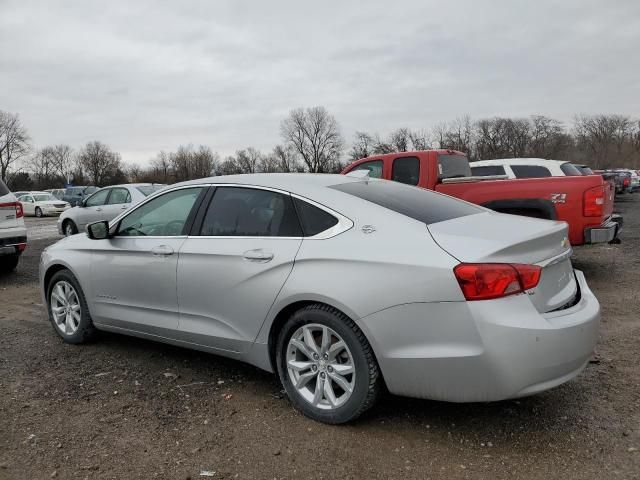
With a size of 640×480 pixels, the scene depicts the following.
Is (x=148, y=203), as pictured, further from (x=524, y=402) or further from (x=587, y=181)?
(x=587, y=181)

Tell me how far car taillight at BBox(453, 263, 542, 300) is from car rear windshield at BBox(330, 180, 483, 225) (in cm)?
51

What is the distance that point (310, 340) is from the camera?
3.21m

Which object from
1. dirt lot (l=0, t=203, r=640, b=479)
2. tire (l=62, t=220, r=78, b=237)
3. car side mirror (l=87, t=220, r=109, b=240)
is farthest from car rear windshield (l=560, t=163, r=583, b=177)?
tire (l=62, t=220, r=78, b=237)

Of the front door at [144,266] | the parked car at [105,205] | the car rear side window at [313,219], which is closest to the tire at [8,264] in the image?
the parked car at [105,205]

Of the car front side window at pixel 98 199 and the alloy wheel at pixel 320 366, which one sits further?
the car front side window at pixel 98 199

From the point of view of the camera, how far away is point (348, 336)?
3.01m

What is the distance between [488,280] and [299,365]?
1.27 metres

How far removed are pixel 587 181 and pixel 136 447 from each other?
6031mm

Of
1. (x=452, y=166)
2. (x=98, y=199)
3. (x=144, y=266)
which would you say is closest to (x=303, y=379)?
(x=144, y=266)

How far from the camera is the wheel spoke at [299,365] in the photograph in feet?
10.7

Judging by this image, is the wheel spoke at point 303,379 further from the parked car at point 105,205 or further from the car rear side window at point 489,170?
the parked car at point 105,205

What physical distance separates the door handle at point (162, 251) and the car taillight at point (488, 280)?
2179 millimetres

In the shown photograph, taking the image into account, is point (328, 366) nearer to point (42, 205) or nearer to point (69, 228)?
point (69, 228)

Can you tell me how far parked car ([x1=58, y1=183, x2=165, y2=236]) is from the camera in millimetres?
13750
